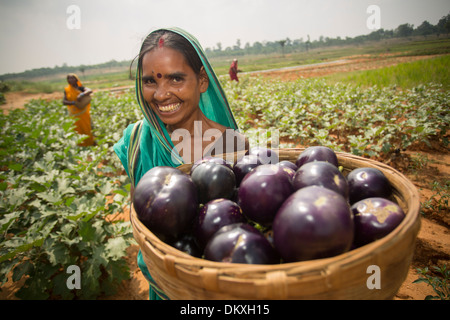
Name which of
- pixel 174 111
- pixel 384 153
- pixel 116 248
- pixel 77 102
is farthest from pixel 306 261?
pixel 77 102

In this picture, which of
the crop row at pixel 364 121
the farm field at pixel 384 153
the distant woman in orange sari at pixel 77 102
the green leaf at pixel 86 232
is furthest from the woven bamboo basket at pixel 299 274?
the distant woman in orange sari at pixel 77 102

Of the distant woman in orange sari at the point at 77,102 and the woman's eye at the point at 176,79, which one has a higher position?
the distant woman in orange sari at the point at 77,102

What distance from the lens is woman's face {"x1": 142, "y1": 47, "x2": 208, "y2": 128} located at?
1.62 metres

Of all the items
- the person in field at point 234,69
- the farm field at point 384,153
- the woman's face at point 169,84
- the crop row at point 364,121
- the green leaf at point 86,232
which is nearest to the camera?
the woman's face at point 169,84

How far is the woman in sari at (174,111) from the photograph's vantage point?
165 cm

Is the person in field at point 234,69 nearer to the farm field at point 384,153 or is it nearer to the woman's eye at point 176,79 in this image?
the farm field at point 384,153

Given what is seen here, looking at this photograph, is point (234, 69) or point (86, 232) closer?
point (86, 232)

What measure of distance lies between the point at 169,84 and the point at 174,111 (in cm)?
18

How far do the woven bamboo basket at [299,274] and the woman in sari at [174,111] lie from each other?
0.84 m

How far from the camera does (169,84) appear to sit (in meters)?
1.67

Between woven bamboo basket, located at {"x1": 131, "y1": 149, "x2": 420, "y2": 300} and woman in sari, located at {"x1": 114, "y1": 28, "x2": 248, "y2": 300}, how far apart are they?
84cm

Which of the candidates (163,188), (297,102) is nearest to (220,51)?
(297,102)

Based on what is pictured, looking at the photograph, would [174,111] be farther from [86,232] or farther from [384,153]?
[384,153]

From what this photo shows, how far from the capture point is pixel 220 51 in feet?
354
